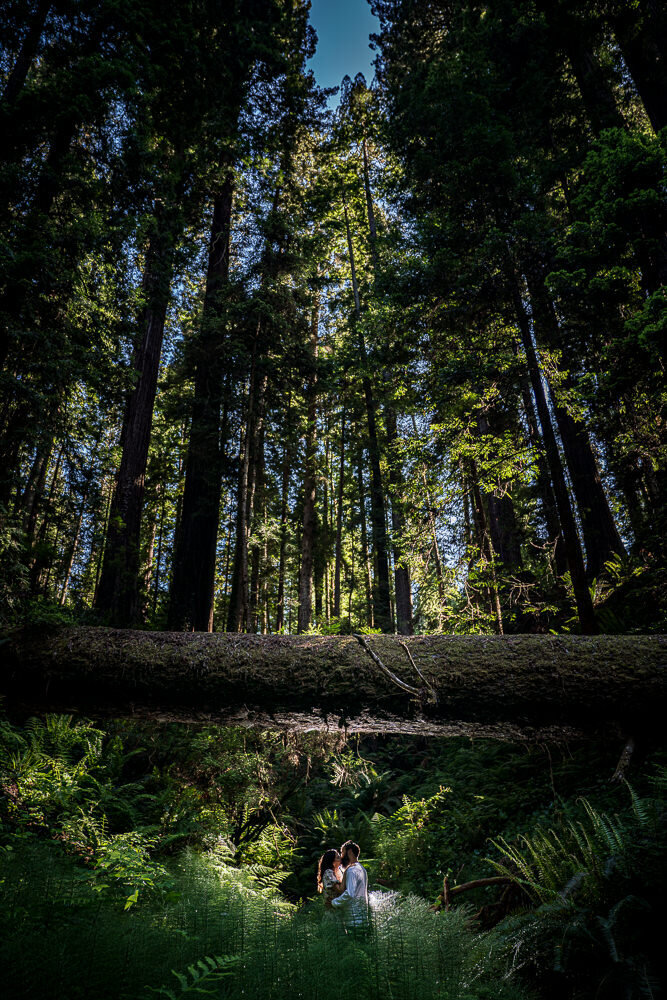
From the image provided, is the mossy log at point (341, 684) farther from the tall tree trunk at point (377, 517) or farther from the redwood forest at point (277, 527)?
the tall tree trunk at point (377, 517)

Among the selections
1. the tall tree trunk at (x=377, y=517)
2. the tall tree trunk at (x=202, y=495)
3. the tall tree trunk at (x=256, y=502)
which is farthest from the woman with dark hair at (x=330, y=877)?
the tall tree trunk at (x=377, y=517)

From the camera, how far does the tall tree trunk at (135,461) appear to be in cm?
792

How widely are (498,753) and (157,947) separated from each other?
8208mm

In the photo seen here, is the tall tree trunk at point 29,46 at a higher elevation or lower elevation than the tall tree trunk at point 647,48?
lower

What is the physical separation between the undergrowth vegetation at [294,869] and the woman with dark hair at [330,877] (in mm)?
335

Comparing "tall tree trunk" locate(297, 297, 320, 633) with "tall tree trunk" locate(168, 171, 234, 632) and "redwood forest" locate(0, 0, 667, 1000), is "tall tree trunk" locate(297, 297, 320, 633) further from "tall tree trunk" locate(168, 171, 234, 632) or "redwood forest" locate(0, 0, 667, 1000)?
"tall tree trunk" locate(168, 171, 234, 632)

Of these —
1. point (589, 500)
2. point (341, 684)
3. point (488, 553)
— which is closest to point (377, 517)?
point (488, 553)

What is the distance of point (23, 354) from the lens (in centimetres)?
582

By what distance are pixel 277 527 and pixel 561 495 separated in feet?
26.5

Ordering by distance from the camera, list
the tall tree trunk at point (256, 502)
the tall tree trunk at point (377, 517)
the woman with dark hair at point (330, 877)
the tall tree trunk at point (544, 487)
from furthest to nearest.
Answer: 1. the tall tree trunk at point (377, 517)
2. the tall tree trunk at point (256, 502)
3. the tall tree trunk at point (544, 487)
4. the woman with dark hair at point (330, 877)

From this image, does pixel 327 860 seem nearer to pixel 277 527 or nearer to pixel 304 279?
pixel 277 527

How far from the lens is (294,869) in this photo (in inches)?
304

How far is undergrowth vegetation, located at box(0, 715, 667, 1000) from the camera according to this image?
1.95m

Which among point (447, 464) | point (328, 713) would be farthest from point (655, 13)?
point (328, 713)
